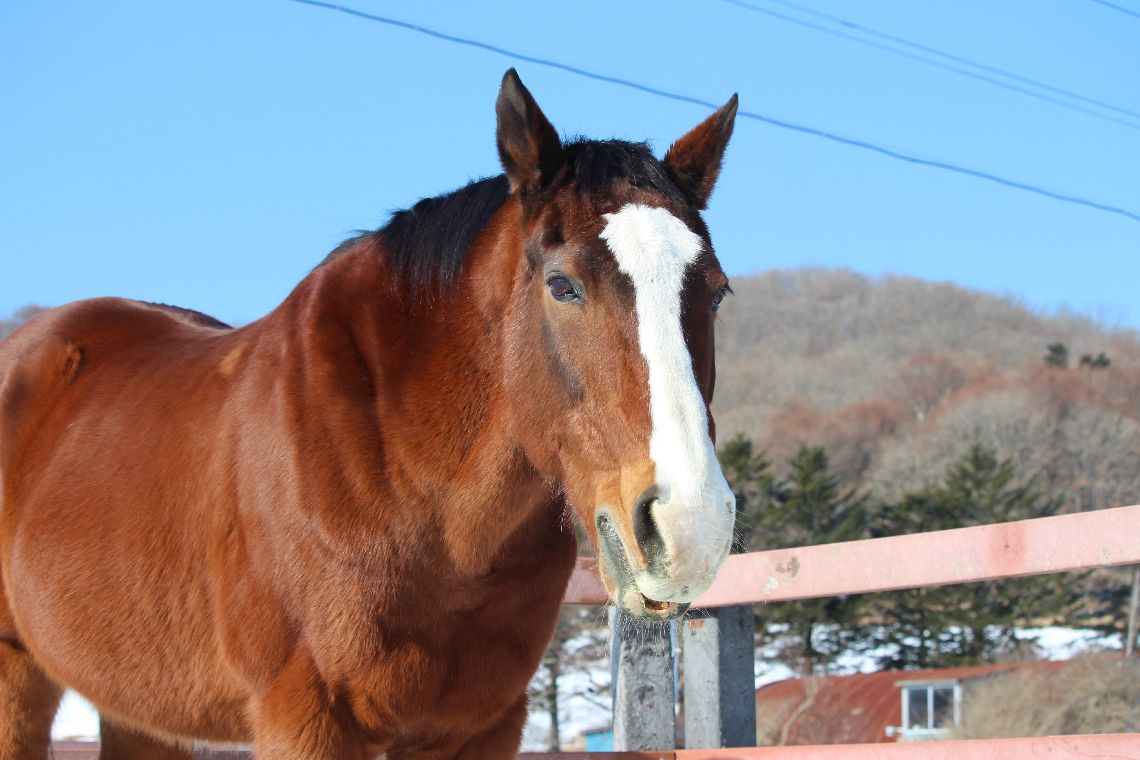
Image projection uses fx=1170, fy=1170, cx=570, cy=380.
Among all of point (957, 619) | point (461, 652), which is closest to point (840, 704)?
point (957, 619)

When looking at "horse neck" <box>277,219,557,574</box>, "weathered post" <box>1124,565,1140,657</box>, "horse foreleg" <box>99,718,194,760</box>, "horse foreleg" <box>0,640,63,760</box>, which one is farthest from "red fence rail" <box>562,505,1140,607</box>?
"weathered post" <box>1124,565,1140,657</box>

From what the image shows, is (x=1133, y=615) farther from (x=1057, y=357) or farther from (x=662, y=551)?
(x=1057, y=357)

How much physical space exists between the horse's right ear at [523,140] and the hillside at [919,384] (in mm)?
43099

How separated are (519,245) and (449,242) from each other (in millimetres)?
302

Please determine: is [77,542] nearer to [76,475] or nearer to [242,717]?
[76,475]

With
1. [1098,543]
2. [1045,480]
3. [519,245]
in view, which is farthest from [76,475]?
[1045,480]

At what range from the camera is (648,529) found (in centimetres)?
262

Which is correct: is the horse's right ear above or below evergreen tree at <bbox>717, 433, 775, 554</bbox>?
above

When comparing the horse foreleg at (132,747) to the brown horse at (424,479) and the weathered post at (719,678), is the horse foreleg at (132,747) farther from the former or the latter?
the weathered post at (719,678)

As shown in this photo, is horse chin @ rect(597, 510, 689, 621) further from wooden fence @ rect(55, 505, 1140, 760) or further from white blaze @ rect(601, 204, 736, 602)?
wooden fence @ rect(55, 505, 1140, 760)

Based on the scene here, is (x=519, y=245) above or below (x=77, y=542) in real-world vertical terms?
above

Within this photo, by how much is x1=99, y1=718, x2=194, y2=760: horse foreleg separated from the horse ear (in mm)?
2938

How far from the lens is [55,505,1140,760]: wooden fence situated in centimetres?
377

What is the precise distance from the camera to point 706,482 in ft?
8.37
